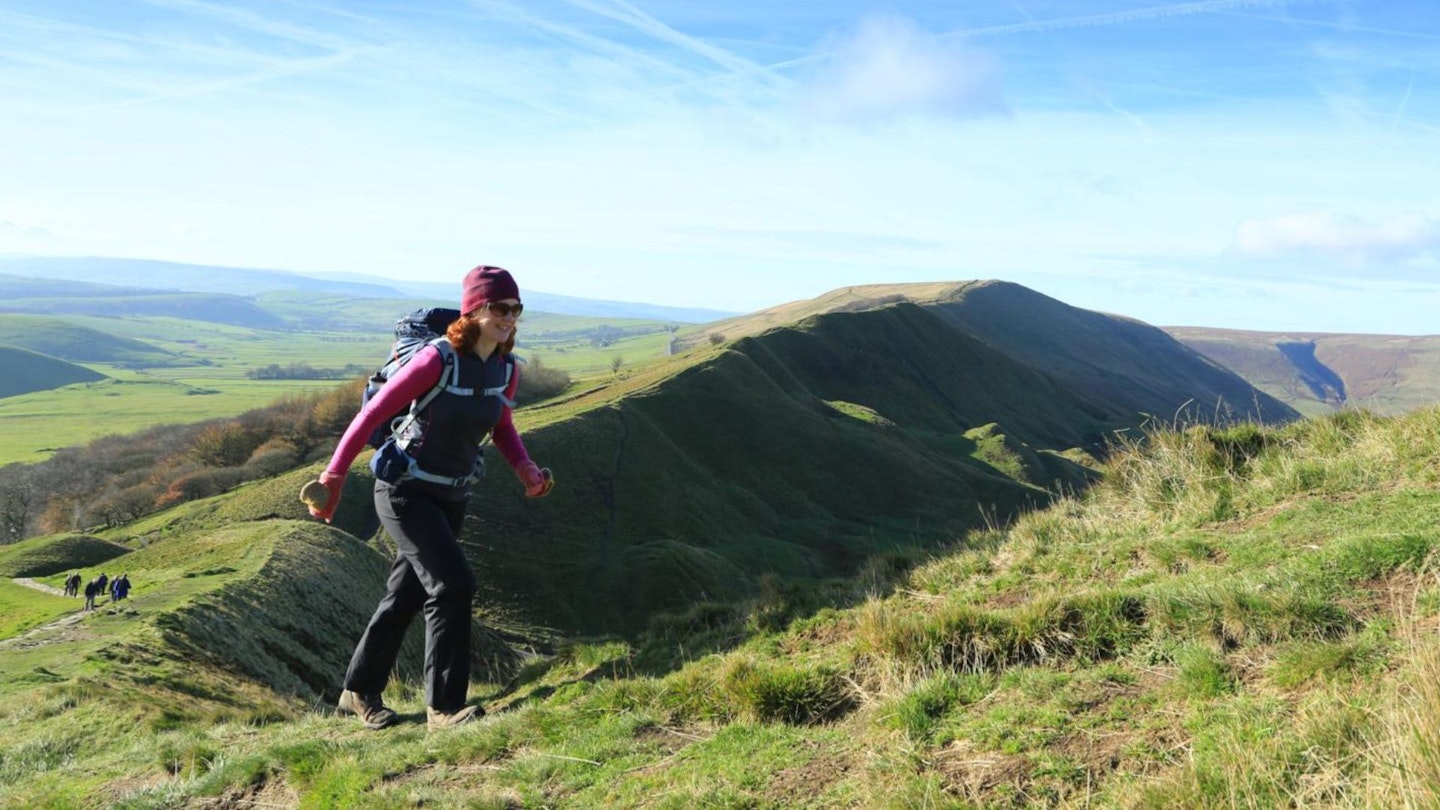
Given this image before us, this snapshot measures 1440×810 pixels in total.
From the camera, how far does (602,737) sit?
18.8 ft

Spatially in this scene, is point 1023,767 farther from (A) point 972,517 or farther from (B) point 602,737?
(A) point 972,517

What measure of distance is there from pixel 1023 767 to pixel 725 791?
144 cm

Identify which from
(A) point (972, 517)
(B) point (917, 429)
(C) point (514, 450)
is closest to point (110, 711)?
(C) point (514, 450)

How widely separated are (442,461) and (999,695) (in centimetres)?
402

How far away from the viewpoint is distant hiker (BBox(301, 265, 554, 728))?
625cm

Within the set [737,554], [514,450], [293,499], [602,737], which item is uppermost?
[514,450]

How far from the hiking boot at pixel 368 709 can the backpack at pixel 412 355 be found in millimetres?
2113

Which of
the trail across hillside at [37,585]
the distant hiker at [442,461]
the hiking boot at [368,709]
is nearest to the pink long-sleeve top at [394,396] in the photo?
the distant hiker at [442,461]

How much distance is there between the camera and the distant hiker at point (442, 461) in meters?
6.25

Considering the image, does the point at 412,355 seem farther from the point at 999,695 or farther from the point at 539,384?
the point at 539,384

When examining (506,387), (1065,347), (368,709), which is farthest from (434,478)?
(1065,347)

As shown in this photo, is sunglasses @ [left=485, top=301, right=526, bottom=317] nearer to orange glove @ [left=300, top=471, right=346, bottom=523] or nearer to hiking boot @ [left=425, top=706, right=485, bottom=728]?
orange glove @ [left=300, top=471, right=346, bottom=523]

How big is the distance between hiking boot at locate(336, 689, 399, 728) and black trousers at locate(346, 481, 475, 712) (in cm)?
58

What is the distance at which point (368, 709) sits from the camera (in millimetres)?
7223
